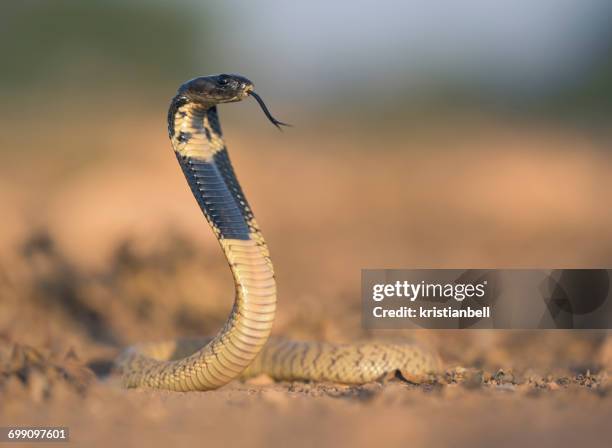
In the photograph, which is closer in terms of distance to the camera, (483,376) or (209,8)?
(483,376)

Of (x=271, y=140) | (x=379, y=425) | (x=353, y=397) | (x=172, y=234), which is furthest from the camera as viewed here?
(x=271, y=140)

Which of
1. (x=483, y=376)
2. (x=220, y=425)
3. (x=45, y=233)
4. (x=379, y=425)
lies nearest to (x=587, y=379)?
(x=483, y=376)

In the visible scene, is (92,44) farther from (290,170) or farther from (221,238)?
(221,238)

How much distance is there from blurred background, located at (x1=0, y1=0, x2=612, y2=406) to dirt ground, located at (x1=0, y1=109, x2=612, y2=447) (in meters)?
0.05

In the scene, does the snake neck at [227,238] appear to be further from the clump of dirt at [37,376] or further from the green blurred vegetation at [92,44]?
the green blurred vegetation at [92,44]

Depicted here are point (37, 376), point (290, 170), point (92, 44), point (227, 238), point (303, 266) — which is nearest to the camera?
point (37, 376)

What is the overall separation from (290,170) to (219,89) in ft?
44.8

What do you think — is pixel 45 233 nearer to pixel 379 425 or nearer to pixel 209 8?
pixel 379 425

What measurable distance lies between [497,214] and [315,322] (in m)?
6.34

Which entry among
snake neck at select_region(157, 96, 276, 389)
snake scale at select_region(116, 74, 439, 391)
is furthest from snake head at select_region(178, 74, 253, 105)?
snake neck at select_region(157, 96, 276, 389)

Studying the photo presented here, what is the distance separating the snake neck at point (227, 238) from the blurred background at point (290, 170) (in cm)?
234

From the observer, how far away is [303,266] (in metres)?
11.0

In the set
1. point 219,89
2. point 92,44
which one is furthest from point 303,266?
point 92,44

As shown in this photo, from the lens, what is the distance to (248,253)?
5.18 meters
